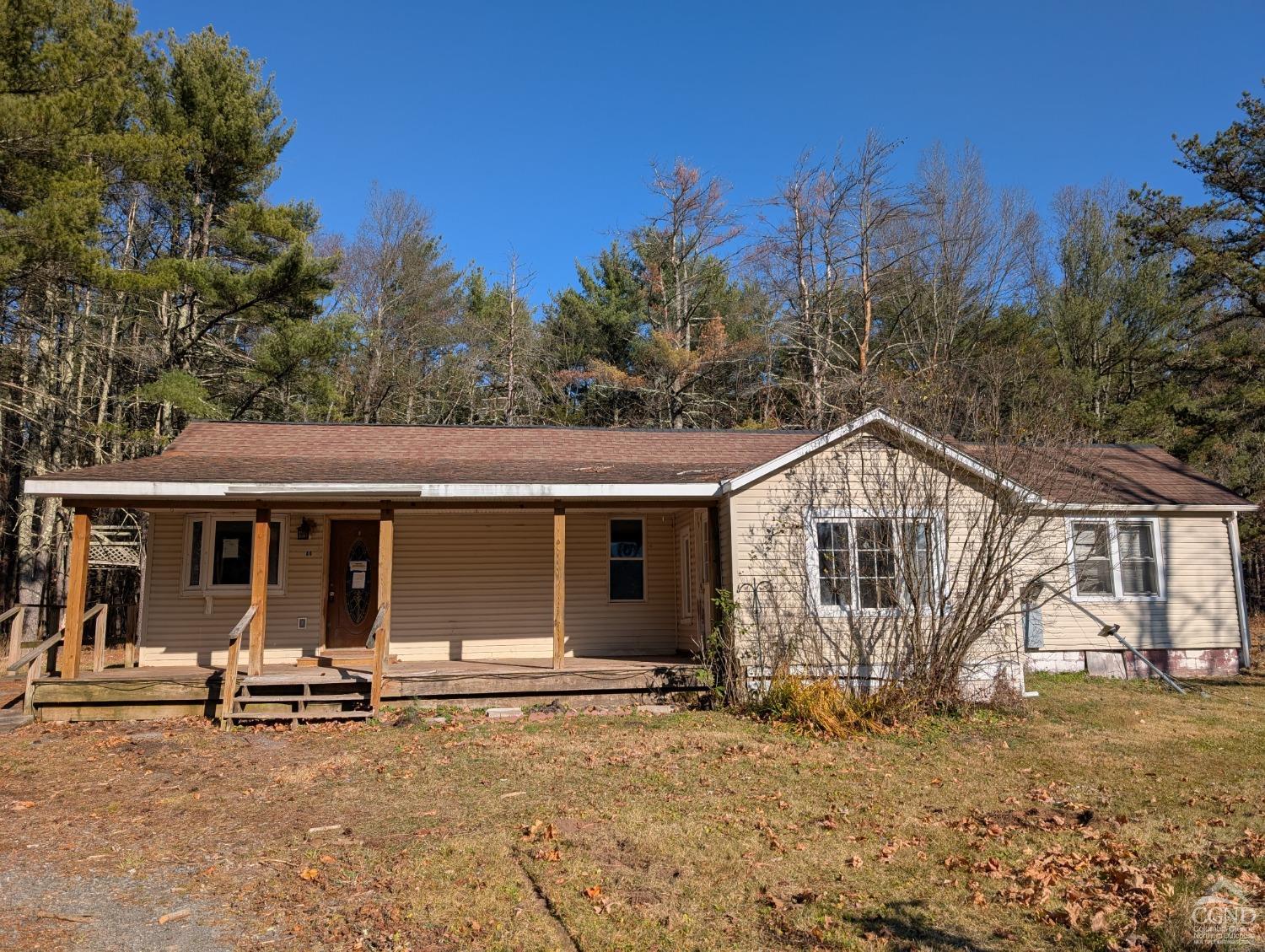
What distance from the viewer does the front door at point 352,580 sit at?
12.5m

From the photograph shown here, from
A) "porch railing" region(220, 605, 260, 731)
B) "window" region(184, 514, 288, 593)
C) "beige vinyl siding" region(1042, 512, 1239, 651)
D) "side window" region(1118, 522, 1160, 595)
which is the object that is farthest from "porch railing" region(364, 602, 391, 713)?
"side window" region(1118, 522, 1160, 595)

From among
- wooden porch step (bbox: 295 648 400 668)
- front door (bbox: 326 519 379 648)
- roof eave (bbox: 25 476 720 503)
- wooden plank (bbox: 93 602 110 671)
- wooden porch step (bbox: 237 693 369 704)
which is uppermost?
roof eave (bbox: 25 476 720 503)

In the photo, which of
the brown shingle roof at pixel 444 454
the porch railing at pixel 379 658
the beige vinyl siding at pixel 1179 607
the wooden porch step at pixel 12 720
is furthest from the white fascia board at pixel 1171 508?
the wooden porch step at pixel 12 720

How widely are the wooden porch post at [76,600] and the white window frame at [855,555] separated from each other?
8813 millimetres

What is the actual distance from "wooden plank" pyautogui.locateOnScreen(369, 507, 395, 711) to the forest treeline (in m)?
6.76

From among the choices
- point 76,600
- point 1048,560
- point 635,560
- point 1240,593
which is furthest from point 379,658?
point 1240,593

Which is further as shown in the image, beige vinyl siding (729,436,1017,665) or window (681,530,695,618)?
window (681,530,695,618)

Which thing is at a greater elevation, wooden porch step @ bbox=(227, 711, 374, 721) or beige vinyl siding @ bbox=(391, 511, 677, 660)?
beige vinyl siding @ bbox=(391, 511, 677, 660)

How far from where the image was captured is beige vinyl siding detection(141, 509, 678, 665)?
12.0m

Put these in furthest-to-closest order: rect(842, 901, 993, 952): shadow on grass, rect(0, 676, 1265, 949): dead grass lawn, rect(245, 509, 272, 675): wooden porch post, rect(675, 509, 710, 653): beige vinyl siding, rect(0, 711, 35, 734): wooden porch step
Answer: rect(675, 509, 710, 653): beige vinyl siding < rect(245, 509, 272, 675): wooden porch post < rect(0, 711, 35, 734): wooden porch step < rect(0, 676, 1265, 949): dead grass lawn < rect(842, 901, 993, 952): shadow on grass

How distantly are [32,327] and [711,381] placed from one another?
58.0 feet

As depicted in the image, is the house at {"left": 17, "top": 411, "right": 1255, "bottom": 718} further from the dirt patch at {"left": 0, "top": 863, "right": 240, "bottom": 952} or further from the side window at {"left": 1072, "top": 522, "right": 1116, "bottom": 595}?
the dirt patch at {"left": 0, "top": 863, "right": 240, "bottom": 952}

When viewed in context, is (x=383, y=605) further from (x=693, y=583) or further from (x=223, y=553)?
(x=693, y=583)

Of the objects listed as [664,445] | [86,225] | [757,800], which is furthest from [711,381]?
[757,800]
